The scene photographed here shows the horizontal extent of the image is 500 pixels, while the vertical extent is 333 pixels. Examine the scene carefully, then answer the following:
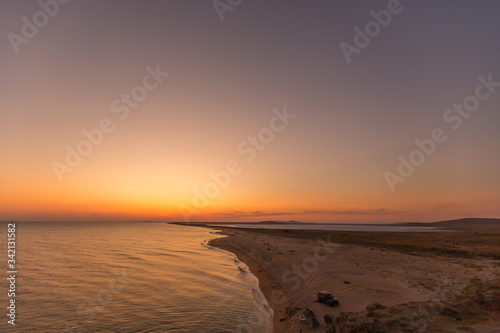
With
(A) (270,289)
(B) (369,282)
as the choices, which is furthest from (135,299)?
(B) (369,282)

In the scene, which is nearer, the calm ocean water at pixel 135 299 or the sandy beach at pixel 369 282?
the sandy beach at pixel 369 282

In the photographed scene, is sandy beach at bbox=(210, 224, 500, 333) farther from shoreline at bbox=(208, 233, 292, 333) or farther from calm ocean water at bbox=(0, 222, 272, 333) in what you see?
calm ocean water at bbox=(0, 222, 272, 333)

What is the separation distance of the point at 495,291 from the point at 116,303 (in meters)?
41.0

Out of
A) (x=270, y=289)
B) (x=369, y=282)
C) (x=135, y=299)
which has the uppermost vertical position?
(x=369, y=282)

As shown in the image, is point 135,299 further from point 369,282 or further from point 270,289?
point 369,282

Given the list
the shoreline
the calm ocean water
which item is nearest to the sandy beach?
the shoreline

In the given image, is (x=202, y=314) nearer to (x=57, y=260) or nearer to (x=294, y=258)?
(x=294, y=258)

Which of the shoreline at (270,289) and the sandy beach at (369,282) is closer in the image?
the sandy beach at (369,282)

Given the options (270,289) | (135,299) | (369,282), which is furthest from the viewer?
(270,289)

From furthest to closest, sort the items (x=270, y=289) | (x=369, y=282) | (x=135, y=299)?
(x=270, y=289) < (x=369, y=282) < (x=135, y=299)

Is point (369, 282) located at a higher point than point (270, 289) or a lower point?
higher

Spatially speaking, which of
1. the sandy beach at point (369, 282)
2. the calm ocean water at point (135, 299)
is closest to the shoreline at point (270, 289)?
the sandy beach at point (369, 282)

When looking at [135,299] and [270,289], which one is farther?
[270,289]

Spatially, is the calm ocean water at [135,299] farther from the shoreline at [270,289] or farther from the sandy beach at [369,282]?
the sandy beach at [369,282]
